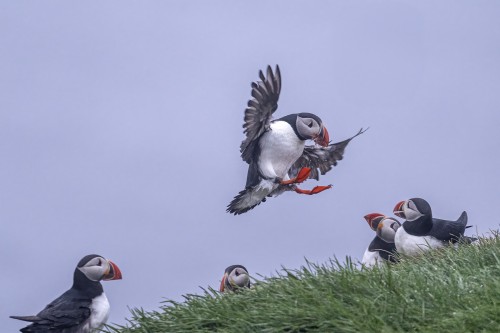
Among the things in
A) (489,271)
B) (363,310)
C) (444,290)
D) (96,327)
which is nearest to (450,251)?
(489,271)

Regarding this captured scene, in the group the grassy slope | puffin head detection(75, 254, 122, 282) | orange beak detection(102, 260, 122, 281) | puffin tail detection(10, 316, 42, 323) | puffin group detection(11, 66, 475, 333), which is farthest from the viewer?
orange beak detection(102, 260, 122, 281)

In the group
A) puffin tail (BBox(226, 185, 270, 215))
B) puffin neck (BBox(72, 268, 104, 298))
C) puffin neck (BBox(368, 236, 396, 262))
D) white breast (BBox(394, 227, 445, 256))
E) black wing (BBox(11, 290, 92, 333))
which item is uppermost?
→ puffin tail (BBox(226, 185, 270, 215))

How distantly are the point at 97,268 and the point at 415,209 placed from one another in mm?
3054

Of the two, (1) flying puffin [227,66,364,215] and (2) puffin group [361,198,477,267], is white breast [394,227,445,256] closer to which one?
(2) puffin group [361,198,477,267]

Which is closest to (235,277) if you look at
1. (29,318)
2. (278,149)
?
(278,149)

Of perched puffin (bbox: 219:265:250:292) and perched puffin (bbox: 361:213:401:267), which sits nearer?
perched puffin (bbox: 219:265:250:292)

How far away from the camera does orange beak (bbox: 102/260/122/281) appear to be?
324 inches

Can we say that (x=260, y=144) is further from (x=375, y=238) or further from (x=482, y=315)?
(x=482, y=315)

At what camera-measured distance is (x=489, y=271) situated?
21.2ft

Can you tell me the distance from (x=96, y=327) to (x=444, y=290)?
9.93 ft

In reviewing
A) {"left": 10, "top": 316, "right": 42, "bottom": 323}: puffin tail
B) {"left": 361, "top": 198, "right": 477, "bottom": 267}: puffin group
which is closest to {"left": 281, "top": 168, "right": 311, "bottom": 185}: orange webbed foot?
{"left": 361, "top": 198, "right": 477, "bottom": 267}: puffin group

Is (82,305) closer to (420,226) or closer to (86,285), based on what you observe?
(86,285)

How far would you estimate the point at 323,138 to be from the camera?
8594 millimetres

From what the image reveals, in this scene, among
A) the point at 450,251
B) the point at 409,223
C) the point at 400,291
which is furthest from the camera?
the point at 409,223
